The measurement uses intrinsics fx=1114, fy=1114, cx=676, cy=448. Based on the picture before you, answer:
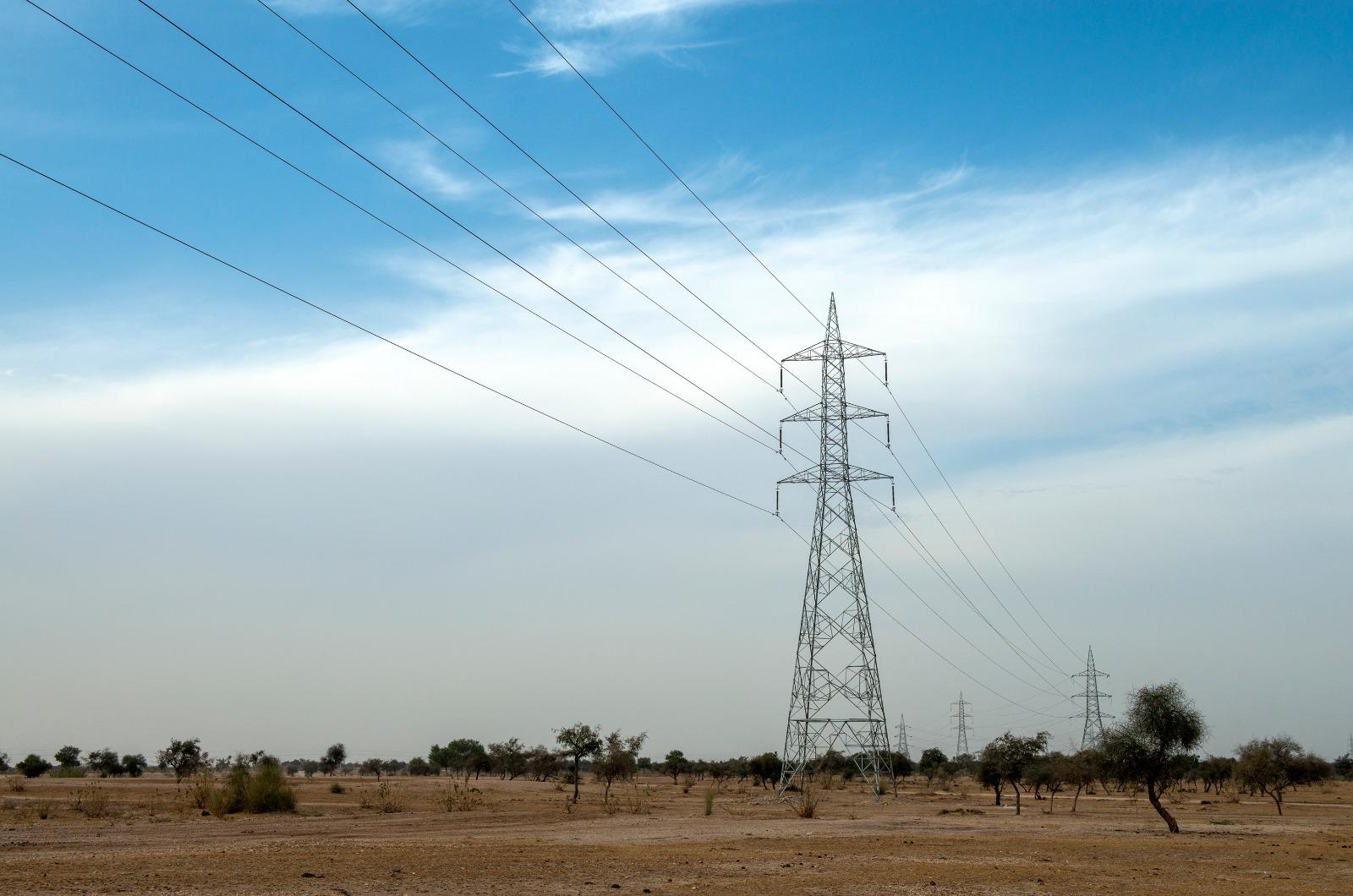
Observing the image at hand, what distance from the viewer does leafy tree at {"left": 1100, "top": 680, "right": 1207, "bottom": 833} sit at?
2260 inches

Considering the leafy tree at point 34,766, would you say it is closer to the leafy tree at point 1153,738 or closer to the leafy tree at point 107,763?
the leafy tree at point 107,763

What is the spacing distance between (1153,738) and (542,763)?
100m

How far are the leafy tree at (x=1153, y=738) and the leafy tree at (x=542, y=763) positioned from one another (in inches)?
3594

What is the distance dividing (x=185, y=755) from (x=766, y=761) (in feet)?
229

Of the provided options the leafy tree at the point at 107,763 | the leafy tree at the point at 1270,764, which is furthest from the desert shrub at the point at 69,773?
the leafy tree at the point at 1270,764

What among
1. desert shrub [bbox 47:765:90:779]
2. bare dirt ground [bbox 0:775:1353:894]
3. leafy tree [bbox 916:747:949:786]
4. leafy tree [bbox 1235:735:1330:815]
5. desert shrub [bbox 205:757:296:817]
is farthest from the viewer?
leafy tree [bbox 916:747:949:786]

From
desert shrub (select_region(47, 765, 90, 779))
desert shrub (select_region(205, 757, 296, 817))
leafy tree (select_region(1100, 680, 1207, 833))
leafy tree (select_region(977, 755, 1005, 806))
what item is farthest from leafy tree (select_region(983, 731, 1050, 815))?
desert shrub (select_region(47, 765, 90, 779))

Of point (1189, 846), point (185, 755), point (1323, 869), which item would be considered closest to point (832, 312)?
point (1189, 846)

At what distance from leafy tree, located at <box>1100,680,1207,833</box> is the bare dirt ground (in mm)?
3001

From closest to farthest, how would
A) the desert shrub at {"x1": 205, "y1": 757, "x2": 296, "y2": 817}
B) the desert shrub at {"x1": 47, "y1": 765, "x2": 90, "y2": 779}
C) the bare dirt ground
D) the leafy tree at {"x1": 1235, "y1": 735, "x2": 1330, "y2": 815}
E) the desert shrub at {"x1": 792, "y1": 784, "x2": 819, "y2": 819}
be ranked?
the bare dirt ground < the desert shrub at {"x1": 205, "y1": 757, "x2": 296, "y2": 817} < the desert shrub at {"x1": 792, "y1": 784, "x2": 819, "y2": 819} < the leafy tree at {"x1": 1235, "y1": 735, "x2": 1330, "y2": 815} < the desert shrub at {"x1": 47, "y1": 765, "x2": 90, "y2": 779}

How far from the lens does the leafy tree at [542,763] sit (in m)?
142

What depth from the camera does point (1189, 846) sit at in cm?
4375

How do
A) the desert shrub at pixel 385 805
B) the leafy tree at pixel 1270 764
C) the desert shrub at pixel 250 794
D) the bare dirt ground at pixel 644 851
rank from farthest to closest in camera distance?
the leafy tree at pixel 1270 764 → the desert shrub at pixel 385 805 → the desert shrub at pixel 250 794 → the bare dirt ground at pixel 644 851

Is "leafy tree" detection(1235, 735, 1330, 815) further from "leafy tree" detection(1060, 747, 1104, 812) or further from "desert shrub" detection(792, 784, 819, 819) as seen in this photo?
"desert shrub" detection(792, 784, 819, 819)
